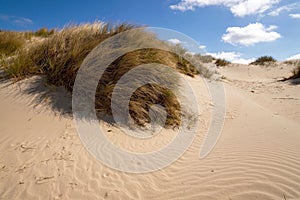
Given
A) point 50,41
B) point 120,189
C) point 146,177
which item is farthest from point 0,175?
point 50,41

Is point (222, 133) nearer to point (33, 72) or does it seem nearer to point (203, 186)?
point (203, 186)

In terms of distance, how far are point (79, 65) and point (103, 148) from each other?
2086 millimetres

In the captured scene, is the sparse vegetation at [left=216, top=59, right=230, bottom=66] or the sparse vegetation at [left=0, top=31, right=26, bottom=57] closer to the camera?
the sparse vegetation at [left=0, top=31, right=26, bottom=57]

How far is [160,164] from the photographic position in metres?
3.72

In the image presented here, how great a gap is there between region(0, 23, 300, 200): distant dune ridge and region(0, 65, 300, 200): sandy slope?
0.5 inches

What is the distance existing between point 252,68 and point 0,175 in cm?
1805

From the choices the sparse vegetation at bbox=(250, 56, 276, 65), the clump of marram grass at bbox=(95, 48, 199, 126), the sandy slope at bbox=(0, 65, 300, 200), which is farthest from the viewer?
the sparse vegetation at bbox=(250, 56, 276, 65)

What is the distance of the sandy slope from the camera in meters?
2.88

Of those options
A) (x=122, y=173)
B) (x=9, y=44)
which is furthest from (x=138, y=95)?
(x=9, y=44)

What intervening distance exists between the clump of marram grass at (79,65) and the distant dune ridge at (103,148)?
2 centimetres

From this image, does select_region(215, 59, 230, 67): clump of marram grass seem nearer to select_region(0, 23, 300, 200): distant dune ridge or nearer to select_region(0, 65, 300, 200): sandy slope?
select_region(0, 23, 300, 200): distant dune ridge

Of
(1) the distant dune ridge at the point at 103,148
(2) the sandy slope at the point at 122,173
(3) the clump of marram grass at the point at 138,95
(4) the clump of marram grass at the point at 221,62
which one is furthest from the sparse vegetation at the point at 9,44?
(4) the clump of marram grass at the point at 221,62

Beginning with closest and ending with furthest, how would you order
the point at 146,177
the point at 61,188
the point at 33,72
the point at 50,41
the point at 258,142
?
the point at 61,188 → the point at 146,177 → the point at 258,142 → the point at 33,72 → the point at 50,41

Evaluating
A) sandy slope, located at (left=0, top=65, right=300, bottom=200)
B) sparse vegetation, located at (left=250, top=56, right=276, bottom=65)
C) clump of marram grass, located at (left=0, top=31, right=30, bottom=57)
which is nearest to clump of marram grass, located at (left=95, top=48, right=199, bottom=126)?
sandy slope, located at (left=0, top=65, right=300, bottom=200)
